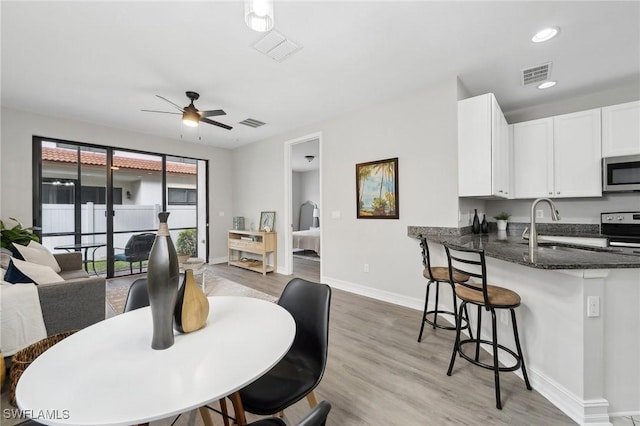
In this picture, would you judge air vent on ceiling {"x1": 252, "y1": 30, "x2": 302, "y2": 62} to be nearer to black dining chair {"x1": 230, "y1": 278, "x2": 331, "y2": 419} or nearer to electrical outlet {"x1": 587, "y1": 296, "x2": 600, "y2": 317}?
black dining chair {"x1": 230, "y1": 278, "x2": 331, "y2": 419}

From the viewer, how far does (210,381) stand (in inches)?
30.9

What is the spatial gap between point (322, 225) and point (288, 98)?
2047 mm

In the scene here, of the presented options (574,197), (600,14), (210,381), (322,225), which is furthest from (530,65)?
(210,381)

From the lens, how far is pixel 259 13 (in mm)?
1495

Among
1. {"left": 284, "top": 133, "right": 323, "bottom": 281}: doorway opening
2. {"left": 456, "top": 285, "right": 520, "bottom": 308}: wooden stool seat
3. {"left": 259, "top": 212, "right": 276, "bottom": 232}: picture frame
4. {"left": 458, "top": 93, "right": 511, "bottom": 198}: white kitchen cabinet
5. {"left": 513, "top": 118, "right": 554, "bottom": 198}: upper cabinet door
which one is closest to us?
{"left": 456, "top": 285, "right": 520, "bottom": 308}: wooden stool seat

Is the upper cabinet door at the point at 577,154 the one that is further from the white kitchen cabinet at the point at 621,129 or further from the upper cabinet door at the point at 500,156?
the upper cabinet door at the point at 500,156

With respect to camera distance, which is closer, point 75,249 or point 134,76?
point 134,76

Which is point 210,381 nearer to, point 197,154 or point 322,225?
point 322,225

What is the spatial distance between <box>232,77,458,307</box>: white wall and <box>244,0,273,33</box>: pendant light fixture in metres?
2.29

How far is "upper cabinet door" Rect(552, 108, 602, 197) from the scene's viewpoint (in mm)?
3053

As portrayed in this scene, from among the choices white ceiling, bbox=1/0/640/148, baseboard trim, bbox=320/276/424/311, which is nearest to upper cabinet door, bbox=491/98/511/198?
white ceiling, bbox=1/0/640/148

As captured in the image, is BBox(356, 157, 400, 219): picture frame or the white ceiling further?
BBox(356, 157, 400, 219): picture frame

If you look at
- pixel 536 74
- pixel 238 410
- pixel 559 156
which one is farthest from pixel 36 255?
pixel 559 156

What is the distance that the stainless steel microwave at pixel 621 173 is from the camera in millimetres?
2852
